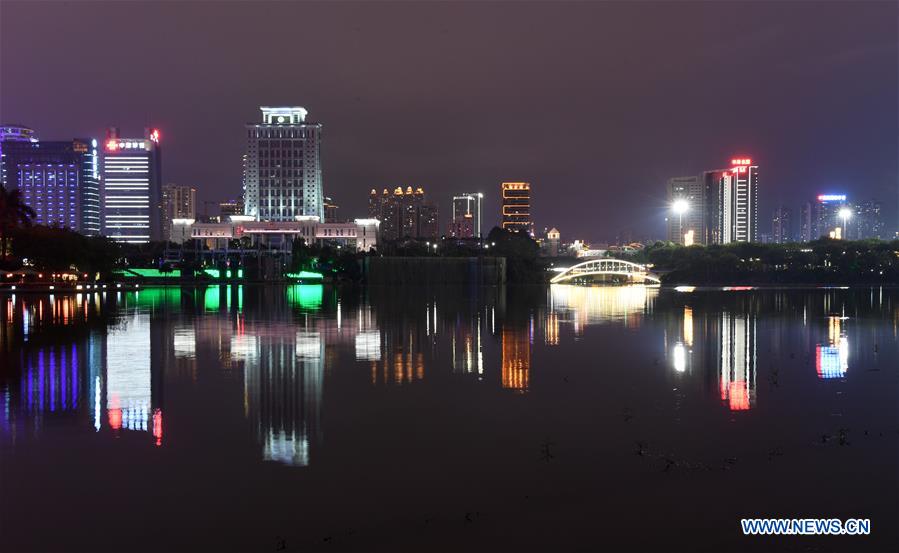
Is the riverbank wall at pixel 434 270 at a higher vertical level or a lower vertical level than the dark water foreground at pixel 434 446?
higher

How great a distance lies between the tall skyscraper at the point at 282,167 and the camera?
170125 millimetres

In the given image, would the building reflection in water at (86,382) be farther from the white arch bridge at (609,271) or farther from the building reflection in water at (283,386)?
the white arch bridge at (609,271)

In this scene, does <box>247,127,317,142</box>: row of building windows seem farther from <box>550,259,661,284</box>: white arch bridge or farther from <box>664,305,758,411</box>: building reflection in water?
<box>664,305,758,411</box>: building reflection in water

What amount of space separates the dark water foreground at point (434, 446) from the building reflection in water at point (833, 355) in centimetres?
19

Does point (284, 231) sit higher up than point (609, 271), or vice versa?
point (284, 231)

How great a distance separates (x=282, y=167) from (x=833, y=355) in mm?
153886

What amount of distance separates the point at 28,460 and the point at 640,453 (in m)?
10.4

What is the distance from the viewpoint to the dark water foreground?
10.3 m

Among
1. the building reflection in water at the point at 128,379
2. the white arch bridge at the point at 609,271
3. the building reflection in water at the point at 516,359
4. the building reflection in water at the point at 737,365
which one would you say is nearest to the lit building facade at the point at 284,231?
the white arch bridge at the point at 609,271

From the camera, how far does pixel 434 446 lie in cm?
1432

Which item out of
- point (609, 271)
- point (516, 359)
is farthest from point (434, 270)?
point (516, 359)

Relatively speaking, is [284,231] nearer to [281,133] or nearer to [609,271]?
[281,133]

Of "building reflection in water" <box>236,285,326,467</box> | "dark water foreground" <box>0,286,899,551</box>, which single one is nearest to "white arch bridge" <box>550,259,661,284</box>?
"building reflection in water" <box>236,285,326,467</box>

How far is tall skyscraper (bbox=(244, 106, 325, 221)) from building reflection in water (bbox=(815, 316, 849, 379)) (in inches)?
5583
